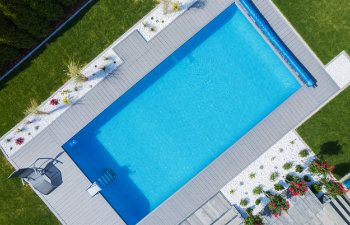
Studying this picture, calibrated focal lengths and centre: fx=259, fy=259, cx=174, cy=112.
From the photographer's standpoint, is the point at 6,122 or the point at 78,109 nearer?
the point at 78,109

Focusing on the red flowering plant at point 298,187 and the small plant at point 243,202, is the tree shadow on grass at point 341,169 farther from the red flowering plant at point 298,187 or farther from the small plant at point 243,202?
the small plant at point 243,202

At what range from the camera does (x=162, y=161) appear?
13062 millimetres

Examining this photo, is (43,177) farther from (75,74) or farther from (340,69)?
(340,69)

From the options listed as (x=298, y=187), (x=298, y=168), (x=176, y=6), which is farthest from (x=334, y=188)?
(x=176, y=6)

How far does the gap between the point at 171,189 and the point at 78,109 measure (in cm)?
601

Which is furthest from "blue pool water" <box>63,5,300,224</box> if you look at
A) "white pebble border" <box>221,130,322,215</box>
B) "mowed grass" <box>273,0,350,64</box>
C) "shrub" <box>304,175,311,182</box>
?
"shrub" <box>304,175,311,182</box>

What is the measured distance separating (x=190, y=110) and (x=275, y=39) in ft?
17.0

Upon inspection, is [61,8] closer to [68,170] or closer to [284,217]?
[68,170]

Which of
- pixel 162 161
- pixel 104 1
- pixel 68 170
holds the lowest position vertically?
pixel 162 161

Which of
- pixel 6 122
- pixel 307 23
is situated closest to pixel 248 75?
pixel 307 23

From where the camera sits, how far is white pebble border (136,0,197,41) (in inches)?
485

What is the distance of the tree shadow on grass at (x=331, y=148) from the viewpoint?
1309 centimetres

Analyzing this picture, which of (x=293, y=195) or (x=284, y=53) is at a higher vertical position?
(x=284, y=53)

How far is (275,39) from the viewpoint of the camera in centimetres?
1206
